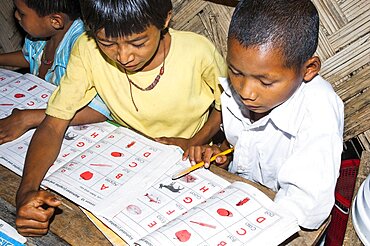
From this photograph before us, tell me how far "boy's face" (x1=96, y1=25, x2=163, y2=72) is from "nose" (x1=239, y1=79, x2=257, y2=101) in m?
0.24

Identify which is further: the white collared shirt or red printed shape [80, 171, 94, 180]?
red printed shape [80, 171, 94, 180]

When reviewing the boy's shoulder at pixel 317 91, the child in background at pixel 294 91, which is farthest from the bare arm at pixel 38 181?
the boy's shoulder at pixel 317 91

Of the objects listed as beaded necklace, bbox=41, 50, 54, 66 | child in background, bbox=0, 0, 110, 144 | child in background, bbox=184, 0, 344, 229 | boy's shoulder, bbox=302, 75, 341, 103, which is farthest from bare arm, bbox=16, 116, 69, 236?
boy's shoulder, bbox=302, 75, 341, 103

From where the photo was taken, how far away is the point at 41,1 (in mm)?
1515

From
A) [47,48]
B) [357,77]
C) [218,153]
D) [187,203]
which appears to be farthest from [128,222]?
[47,48]

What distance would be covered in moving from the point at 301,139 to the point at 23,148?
612 millimetres

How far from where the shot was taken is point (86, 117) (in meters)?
1.32

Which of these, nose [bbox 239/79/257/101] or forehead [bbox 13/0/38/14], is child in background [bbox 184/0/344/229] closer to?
nose [bbox 239/79/257/101]

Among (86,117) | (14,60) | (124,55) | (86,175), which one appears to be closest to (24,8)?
(14,60)

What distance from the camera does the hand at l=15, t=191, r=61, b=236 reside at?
3.39ft

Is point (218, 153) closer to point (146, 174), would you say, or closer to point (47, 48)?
point (146, 174)

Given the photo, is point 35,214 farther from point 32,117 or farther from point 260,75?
point 260,75

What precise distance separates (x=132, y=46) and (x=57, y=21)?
0.48 metres

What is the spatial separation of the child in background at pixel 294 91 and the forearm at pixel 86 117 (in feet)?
1.05
